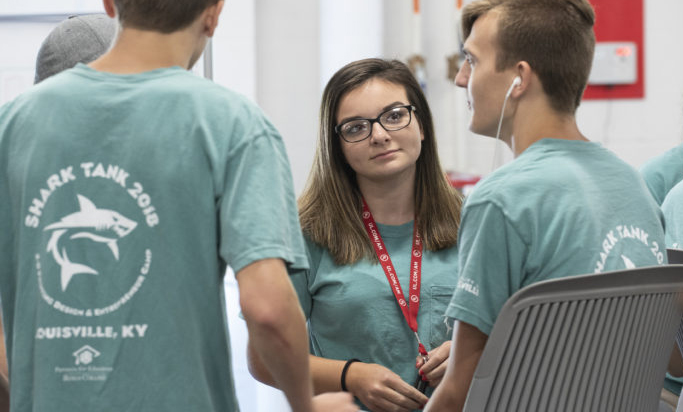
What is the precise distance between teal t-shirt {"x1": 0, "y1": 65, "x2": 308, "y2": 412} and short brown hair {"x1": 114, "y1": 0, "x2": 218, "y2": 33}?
3.4 inches

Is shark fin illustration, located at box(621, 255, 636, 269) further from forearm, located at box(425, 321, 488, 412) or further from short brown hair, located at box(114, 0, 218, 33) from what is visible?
short brown hair, located at box(114, 0, 218, 33)

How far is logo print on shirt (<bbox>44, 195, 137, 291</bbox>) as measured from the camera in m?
1.02

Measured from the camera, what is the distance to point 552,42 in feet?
4.07

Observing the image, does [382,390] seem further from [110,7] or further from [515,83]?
[110,7]

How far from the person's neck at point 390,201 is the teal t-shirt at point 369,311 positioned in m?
0.14

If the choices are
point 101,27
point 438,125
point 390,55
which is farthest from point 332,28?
point 101,27

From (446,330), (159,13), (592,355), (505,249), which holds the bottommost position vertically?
(446,330)

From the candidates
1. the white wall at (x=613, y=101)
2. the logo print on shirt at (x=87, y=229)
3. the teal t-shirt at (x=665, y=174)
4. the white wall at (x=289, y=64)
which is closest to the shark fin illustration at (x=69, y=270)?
the logo print on shirt at (x=87, y=229)

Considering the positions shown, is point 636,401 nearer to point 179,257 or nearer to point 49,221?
point 179,257

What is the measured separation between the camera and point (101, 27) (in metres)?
1.54

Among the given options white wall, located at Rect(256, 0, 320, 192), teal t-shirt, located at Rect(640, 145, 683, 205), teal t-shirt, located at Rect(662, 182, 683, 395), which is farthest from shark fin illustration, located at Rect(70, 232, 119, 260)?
white wall, located at Rect(256, 0, 320, 192)

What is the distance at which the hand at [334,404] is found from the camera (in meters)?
1.15

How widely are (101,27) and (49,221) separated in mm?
665

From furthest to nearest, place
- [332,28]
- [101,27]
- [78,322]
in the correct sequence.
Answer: [332,28] < [101,27] < [78,322]
